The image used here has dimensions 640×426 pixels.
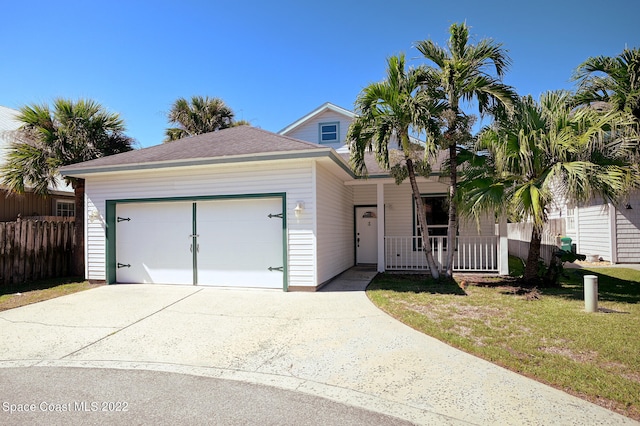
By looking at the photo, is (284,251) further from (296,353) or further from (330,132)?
(330,132)

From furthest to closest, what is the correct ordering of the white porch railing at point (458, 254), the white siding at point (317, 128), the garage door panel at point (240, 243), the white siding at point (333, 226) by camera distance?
the white siding at point (317, 128) → the white porch railing at point (458, 254) → the white siding at point (333, 226) → the garage door panel at point (240, 243)

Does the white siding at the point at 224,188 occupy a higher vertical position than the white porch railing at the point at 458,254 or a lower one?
higher

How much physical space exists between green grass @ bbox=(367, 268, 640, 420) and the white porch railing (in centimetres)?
152

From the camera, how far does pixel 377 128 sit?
8016 mm

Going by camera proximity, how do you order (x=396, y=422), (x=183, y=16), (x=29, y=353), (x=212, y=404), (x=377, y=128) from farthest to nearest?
(x=183, y=16), (x=377, y=128), (x=29, y=353), (x=212, y=404), (x=396, y=422)

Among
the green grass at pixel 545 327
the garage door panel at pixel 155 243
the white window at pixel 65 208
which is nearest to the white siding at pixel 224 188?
the garage door panel at pixel 155 243

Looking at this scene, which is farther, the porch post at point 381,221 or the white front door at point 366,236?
the white front door at point 366,236

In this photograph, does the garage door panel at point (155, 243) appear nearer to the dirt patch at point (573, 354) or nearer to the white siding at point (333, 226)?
the white siding at point (333, 226)

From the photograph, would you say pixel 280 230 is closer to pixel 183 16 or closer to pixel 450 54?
pixel 450 54

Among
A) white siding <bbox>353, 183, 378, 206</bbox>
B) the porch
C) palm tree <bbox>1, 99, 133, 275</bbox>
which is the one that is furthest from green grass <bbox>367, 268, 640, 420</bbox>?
palm tree <bbox>1, 99, 133, 275</bbox>

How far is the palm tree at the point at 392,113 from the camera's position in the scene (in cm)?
784

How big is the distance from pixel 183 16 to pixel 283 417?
10.4 metres

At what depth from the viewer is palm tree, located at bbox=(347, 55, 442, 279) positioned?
25.7 feet

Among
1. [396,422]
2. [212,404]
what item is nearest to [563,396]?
[396,422]
